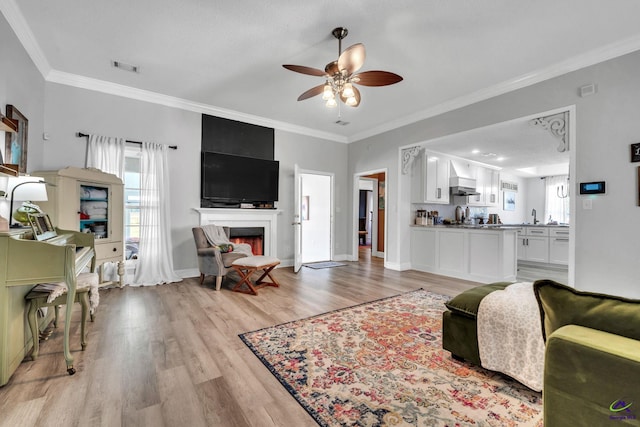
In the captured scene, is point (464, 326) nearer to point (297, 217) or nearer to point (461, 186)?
point (297, 217)

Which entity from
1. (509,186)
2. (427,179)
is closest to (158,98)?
(427,179)

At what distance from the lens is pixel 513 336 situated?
1.66m

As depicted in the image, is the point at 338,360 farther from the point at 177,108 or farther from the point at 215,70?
the point at 177,108

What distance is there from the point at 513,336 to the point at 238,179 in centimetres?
436

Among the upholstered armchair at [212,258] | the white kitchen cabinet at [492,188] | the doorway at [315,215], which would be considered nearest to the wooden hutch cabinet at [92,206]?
the upholstered armchair at [212,258]

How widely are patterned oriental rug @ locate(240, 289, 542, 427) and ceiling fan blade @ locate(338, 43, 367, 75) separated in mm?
2353

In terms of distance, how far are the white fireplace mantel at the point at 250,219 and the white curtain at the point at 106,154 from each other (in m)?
1.19

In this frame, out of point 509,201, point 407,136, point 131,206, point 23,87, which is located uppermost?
point 407,136

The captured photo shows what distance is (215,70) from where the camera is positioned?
3469 mm

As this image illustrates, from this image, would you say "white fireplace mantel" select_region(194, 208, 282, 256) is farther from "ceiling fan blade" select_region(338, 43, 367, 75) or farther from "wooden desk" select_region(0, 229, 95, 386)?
"ceiling fan blade" select_region(338, 43, 367, 75)

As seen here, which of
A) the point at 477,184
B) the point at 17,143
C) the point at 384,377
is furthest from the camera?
the point at 477,184

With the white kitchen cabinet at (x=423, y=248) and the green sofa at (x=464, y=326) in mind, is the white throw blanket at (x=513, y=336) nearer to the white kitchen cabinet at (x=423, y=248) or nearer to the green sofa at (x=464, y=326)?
the green sofa at (x=464, y=326)

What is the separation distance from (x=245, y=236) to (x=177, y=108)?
235cm

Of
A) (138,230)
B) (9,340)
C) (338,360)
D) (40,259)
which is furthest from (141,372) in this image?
(138,230)
